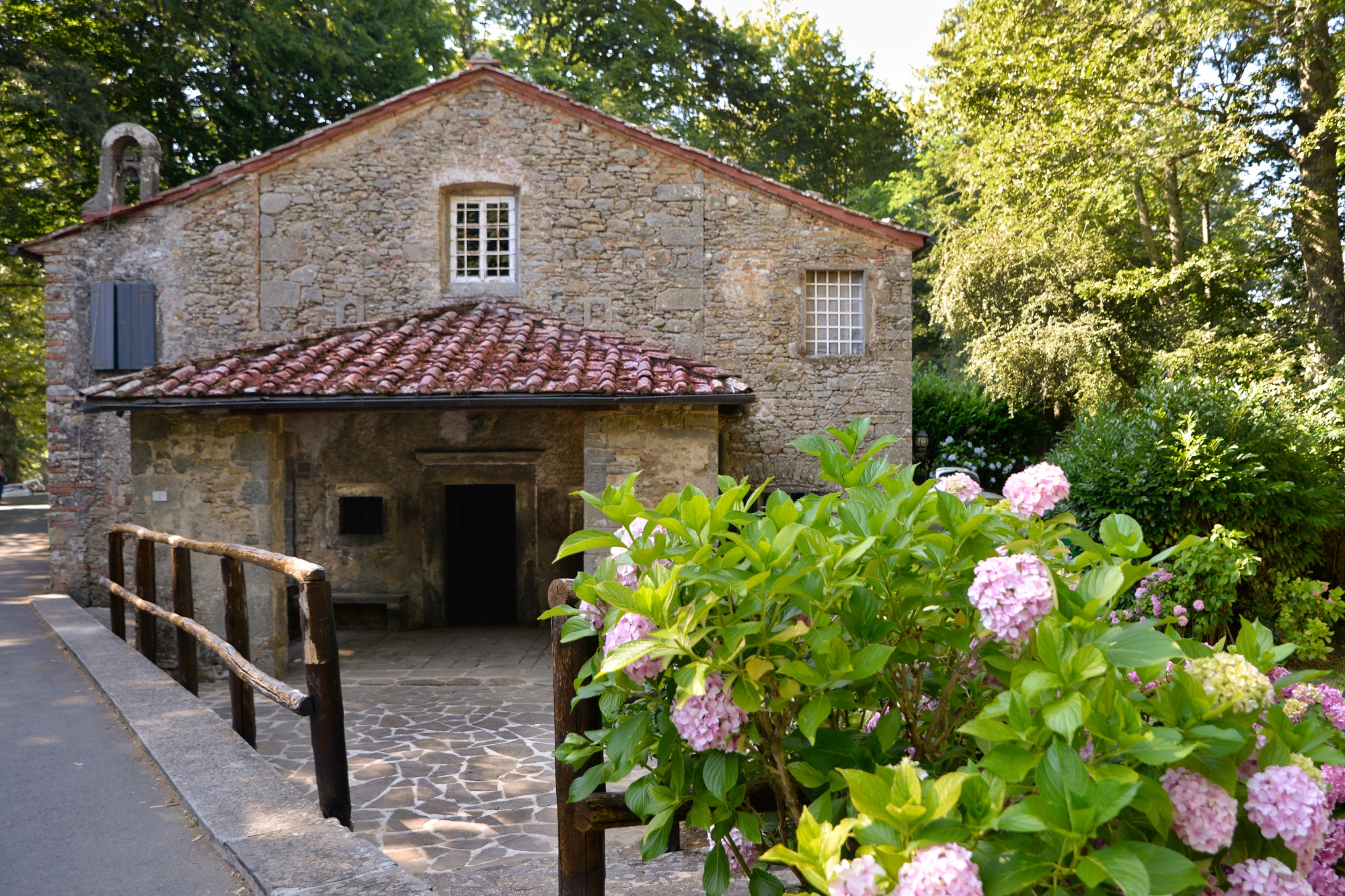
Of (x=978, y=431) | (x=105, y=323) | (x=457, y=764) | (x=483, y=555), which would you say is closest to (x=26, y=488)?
(x=105, y=323)

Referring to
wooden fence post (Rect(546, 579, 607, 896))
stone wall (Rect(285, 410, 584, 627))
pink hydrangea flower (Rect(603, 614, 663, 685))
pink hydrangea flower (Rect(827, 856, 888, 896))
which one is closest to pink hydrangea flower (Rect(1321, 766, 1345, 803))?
pink hydrangea flower (Rect(827, 856, 888, 896))

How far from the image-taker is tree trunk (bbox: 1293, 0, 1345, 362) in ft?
40.4

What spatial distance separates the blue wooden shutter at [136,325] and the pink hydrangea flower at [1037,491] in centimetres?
1087

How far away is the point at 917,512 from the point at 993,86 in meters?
16.3

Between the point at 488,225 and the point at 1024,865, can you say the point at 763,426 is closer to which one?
the point at 488,225

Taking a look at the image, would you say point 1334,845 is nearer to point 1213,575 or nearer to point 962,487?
point 962,487

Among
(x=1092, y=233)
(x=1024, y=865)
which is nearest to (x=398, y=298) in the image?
(x=1024, y=865)

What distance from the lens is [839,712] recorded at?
6.07 feet

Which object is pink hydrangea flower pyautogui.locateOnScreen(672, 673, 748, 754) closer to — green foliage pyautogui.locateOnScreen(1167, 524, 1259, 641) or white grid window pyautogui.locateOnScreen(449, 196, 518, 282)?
green foliage pyautogui.locateOnScreen(1167, 524, 1259, 641)

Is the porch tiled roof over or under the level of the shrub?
over

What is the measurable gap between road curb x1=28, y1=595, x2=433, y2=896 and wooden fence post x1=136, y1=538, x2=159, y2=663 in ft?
3.69

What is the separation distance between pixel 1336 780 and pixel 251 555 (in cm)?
422

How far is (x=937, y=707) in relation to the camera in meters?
1.75

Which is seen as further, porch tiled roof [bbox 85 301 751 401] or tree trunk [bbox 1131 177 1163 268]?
tree trunk [bbox 1131 177 1163 268]
